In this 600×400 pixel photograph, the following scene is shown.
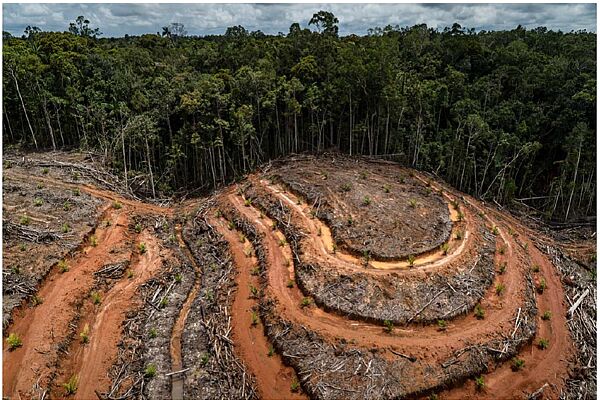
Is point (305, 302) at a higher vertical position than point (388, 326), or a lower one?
higher

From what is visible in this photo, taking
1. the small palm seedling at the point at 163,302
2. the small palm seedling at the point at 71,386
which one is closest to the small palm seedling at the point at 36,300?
the small palm seedling at the point at 71,386

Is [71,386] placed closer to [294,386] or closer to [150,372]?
[150,372]

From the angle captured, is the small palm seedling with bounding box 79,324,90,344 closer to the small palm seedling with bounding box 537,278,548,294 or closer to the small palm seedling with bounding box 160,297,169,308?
the small palm seedling with bounding box 160,297,169,308

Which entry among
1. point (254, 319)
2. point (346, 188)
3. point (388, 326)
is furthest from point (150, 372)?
point (346, 188)

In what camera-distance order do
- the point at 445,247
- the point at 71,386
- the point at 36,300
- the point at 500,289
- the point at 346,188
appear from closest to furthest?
1. the point at 71,386
2. the point at 36,300
3. the point at 500,289
4. the point at 445,247
5. the point at 346,188

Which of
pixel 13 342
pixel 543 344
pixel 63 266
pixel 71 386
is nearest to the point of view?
pixel 71 386

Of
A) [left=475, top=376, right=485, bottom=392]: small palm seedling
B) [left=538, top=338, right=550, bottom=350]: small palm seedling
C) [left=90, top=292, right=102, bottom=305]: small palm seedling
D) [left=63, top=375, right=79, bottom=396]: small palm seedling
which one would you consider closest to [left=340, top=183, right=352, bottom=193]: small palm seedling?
[left=538, top=338, right=550, bottom=350]: small palm seedling
